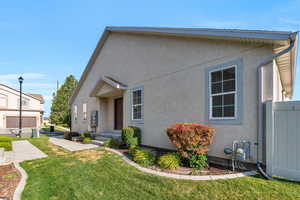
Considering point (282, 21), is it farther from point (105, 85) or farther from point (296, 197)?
point (105, 85)

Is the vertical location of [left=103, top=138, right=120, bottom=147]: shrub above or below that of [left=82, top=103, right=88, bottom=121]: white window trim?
below

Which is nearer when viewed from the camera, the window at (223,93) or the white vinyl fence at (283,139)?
the white vinyl fence at (283,139)

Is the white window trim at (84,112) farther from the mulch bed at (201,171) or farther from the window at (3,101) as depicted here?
the window at (3,101)

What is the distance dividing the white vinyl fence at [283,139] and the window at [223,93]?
1.08m

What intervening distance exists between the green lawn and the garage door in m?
32.3

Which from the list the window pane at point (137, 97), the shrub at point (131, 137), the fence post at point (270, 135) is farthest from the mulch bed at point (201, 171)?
the window pane at point (137, 97)

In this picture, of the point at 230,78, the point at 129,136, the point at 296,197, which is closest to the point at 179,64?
the point at 230,78

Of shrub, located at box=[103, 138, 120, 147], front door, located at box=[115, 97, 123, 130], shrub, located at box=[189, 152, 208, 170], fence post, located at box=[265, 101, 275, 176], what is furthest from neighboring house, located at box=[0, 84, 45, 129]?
fence post, located at box=[265, 101, 275, 176]

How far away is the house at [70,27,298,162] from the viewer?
480 cm

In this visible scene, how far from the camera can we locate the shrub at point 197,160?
5.34 m

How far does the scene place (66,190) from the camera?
4.38 metres

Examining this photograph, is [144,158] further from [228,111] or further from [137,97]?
[137,97]

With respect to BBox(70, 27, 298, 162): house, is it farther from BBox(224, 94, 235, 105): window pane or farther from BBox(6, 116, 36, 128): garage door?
BBox(6, 116, 36, 128): garage door

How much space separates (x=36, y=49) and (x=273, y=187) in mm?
17306
